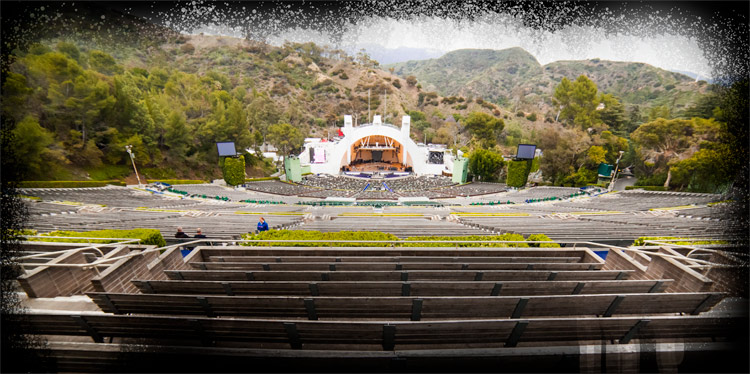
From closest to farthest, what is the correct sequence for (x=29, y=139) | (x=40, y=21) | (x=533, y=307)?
(x=533, y=307) < (x=40, y=21) < (x=29, y=139)

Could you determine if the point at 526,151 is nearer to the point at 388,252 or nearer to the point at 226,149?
the point at 388,252

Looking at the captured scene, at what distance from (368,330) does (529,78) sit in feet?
395

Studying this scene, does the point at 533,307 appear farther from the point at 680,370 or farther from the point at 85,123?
the point at 85,123

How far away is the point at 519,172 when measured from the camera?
26.7 meters

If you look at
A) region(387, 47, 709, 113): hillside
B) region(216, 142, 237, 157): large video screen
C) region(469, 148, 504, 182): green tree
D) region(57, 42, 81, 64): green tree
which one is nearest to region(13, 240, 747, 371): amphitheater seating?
region(216, 142, 237, 157): large video screen

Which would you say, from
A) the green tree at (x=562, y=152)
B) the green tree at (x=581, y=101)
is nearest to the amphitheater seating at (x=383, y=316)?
the green tree at (x=562, y=152)

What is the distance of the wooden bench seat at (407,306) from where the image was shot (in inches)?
96.1

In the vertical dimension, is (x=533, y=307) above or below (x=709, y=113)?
below

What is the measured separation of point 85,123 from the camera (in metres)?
22.0

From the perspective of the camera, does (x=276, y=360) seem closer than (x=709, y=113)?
Yes

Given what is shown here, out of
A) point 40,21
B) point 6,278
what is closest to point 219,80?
point 40,21

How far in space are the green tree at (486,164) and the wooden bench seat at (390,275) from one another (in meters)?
32.4

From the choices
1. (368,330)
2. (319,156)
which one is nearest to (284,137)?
(319,156)

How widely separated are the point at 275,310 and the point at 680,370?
12.2 ft
